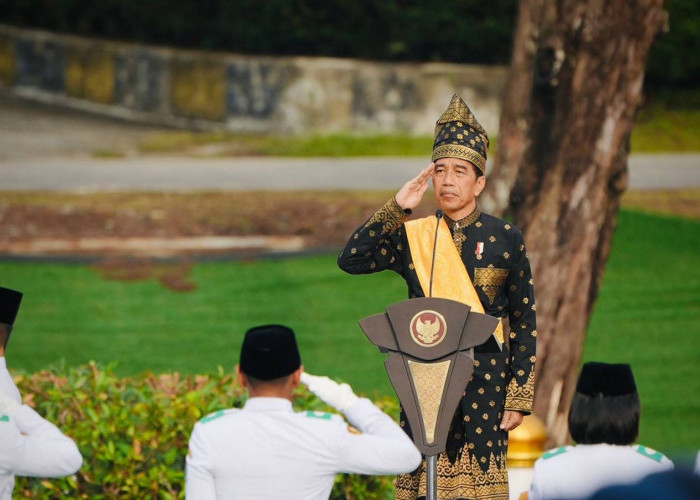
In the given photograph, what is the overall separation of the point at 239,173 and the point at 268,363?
11.9 metres

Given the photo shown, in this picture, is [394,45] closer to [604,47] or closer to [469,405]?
[604,47]

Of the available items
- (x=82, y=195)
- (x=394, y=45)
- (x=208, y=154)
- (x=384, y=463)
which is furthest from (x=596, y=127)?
(x=394, y=45)

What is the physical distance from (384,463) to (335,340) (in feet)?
20.3

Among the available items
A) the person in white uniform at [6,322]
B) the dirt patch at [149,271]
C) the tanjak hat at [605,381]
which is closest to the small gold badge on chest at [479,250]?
the tanjak hat at [605,381]

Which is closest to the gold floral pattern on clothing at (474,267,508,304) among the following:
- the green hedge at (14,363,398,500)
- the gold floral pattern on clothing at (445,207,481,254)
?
the gold floral pattern on clothing at (445,207,481,254)

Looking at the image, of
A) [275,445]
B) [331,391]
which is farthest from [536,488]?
[275,445]

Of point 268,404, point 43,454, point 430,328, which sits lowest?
point 43,454

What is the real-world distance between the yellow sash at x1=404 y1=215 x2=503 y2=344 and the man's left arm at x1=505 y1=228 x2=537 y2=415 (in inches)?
2.9

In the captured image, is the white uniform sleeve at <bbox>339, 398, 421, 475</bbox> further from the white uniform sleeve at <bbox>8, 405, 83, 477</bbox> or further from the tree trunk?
the tree trunk

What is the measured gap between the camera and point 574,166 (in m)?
7.47

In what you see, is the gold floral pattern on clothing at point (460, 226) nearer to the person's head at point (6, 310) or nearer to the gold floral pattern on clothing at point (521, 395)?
the gold floral pattern on clothing at point (521, 395)

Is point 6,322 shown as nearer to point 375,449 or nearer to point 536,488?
point 375,449

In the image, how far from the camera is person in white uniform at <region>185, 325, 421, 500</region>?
3795 millimetres

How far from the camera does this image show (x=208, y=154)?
679 inches
